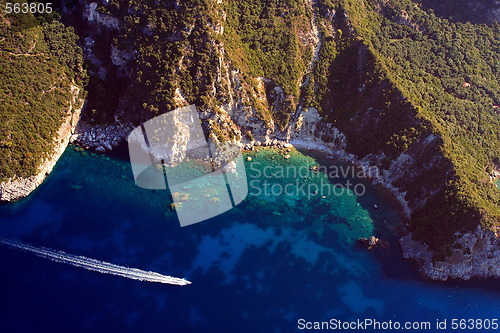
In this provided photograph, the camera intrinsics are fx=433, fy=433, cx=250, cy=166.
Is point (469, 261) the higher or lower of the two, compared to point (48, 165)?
lower

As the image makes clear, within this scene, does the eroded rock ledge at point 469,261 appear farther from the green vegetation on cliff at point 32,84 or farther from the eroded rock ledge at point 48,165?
the green vegetation on cliff at point 32,84

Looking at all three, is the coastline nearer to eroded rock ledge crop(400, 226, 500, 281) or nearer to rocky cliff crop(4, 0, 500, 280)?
eroded rock ledge crop(400, 226, 500, 281)

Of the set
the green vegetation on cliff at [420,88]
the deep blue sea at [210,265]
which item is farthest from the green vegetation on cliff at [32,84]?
the green vegetation on cliff at [420,88]

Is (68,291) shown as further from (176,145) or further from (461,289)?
(461,289)

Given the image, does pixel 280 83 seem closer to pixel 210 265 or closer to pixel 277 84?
pixel 277 84

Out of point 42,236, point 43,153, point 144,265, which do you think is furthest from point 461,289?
point 43,153

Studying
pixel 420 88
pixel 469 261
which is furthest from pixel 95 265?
pixel 420 88
